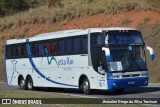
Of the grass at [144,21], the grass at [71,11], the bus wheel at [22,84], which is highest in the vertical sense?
the grass at [71,11]

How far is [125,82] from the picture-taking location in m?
23.7

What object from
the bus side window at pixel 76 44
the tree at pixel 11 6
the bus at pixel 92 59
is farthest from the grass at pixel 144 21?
the tree at pixel 11 6

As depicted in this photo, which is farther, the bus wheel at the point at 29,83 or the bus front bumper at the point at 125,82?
the bus wheel at the point at 29,83

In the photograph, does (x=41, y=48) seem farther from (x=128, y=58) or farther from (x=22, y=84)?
(x=128, y=58)

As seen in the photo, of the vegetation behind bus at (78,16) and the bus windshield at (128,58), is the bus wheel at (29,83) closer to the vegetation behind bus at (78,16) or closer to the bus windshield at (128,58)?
the bus windshield at (128,58)

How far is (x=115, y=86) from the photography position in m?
23.4

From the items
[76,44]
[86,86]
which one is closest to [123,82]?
[86,86]

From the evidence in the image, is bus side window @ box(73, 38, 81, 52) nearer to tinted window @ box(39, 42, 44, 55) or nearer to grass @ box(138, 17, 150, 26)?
tinted window @ box(39, 42, 44, 55)

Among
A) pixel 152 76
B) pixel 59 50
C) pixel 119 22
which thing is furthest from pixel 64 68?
pixel 119 22

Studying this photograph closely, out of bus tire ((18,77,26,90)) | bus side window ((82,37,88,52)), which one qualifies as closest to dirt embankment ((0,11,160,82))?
bus tire ((18,77,26,90))

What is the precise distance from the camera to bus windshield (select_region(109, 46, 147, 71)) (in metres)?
23.5

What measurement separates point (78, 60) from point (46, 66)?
4.18 meters

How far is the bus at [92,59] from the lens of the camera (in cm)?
2358

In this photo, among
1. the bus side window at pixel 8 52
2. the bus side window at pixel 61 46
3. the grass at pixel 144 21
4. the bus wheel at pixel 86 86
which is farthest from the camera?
the grass at pixel 144 21
